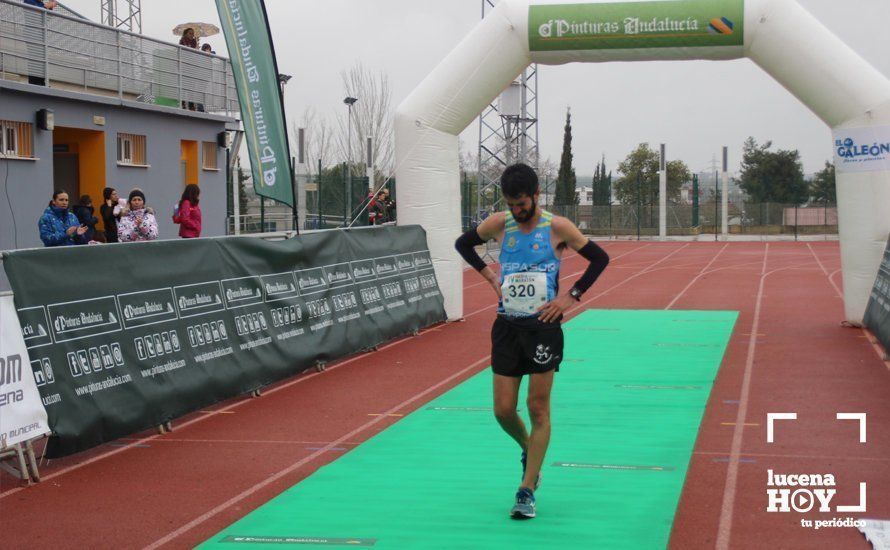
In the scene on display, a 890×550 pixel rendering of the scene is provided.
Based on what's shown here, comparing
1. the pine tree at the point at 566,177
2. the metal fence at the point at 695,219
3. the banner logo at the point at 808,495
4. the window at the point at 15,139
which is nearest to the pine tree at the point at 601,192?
the pine tree at the point at 566,177

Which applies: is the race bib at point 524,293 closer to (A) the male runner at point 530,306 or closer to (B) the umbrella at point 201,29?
(A) the male runner at point 530,306

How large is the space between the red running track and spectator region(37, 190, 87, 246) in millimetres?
3885

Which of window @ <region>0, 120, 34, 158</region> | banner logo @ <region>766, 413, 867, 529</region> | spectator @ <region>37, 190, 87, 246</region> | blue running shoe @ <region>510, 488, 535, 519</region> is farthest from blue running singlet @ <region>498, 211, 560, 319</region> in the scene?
window @ <region>0, 120, 34, 158</region>

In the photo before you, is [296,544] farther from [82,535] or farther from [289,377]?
[289,377]

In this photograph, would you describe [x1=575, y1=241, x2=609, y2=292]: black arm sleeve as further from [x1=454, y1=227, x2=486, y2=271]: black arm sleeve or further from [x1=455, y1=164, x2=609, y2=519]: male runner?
[x1=454, y1=227, x2=486, y2=271]: black arm sleeve

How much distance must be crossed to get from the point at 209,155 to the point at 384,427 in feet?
63.6

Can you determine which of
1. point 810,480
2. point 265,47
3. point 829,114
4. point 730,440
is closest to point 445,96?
point 265,47

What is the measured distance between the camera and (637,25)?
51.6 ft

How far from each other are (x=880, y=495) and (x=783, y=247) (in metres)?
37.0

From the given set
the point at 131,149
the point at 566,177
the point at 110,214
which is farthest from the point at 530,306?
the point at 566,177

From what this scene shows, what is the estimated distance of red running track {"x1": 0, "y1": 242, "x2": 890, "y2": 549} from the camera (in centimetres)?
647

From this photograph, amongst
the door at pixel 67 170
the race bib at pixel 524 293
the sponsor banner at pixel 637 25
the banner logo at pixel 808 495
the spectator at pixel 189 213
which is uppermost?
the sponsor banner at pixel 637 25

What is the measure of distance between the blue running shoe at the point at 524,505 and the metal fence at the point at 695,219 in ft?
149

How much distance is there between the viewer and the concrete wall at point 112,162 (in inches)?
765
